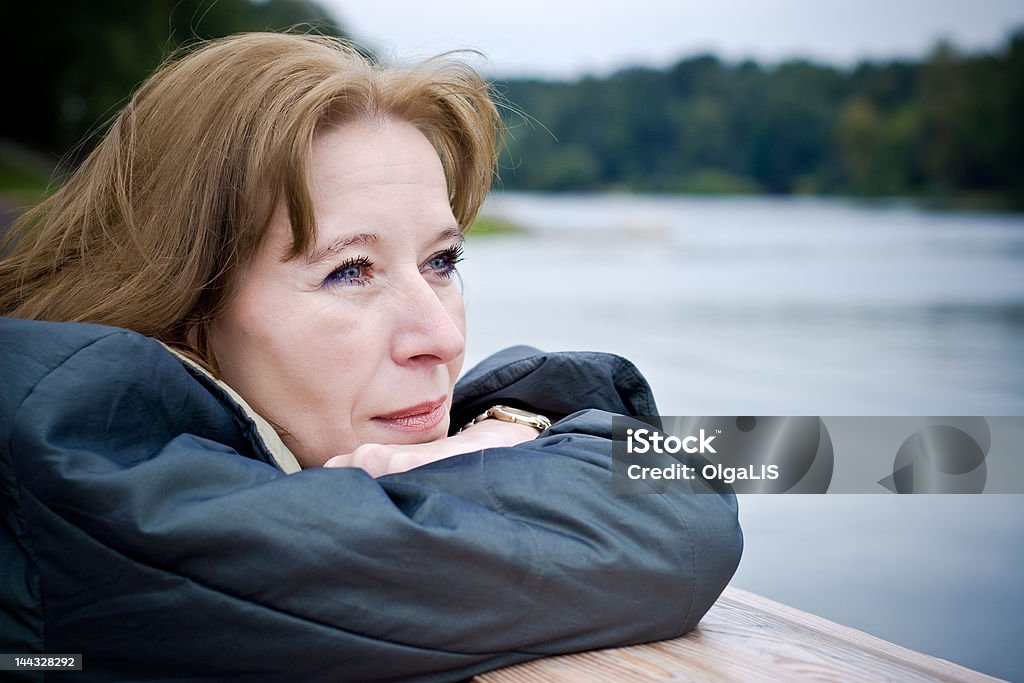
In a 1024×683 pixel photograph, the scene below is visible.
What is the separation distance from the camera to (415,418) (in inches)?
62.0

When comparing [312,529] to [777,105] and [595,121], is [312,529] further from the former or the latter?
[777,105]

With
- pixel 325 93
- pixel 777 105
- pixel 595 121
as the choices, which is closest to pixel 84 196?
pixel 325 93

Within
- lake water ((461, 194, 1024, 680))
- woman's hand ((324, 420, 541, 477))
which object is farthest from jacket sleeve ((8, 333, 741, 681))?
lake water ((461, 194, 1024, 680))

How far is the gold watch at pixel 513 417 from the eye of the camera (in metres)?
1.71

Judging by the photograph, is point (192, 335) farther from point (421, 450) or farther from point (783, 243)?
point (783, 243)

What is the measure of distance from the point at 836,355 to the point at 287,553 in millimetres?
6418

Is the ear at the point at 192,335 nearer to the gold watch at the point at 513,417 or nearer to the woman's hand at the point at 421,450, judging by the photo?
the woman's hand at the point at 421,450

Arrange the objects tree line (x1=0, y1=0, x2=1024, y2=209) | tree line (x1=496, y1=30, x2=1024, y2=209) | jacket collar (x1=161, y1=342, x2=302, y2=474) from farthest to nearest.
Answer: tree line (x1=496, y1=30, x2=1024, y2=209) → tree line (x1=0, y1=0, x2=1024, y2=209) → jacket collar (x1=161, y1=342, x2=302, y2=474)

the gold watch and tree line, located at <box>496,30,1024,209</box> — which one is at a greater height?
tree line, located at <box>496,30,1024,209</box>

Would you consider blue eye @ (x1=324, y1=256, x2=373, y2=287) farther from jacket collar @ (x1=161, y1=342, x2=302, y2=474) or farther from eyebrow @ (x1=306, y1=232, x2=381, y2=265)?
jacket collar @ (x1=161, y1=342, x2=302, y2=474)

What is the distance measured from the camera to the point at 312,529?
3.72ft

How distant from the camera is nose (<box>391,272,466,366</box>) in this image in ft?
5.02

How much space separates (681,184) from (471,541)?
101 ft

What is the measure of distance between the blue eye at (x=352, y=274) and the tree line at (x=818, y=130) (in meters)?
24.5
